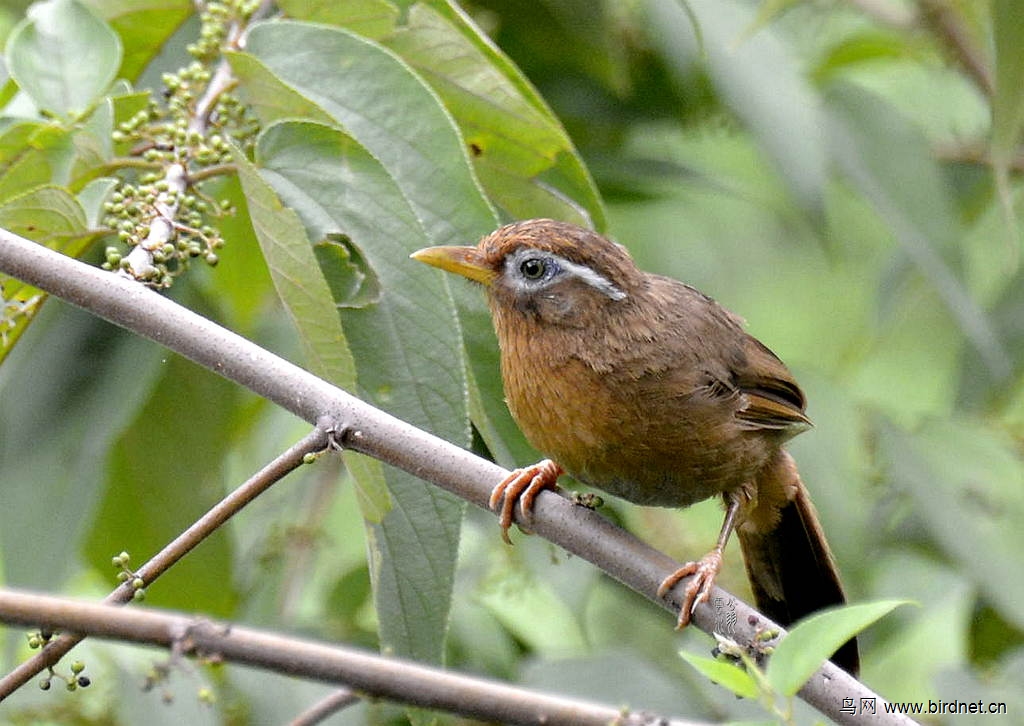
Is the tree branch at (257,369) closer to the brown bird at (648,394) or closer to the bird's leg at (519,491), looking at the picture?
the bird's leg at (519,491)

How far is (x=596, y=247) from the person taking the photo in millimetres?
3322

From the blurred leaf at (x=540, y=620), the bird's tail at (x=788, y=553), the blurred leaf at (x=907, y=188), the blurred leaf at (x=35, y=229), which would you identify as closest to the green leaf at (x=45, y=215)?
the blurred leaf at (x=35, y=229)

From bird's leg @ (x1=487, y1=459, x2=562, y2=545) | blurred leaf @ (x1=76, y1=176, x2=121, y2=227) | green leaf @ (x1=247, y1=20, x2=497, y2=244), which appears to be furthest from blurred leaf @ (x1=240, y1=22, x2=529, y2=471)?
blurred leaf @ (x1=76, y1=176, x2=121, y2=227)

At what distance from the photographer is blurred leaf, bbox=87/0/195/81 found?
3385 mm

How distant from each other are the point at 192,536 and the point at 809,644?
0.94m

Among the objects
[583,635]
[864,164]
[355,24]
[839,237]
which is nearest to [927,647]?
[839,237]

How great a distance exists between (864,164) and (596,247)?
1669 millimetres

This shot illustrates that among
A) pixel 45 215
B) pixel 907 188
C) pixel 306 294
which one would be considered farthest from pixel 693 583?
pixel 907 188

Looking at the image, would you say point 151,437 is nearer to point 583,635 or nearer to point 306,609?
point 583,635

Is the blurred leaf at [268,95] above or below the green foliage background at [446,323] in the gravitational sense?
above

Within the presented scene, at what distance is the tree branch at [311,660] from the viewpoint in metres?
1.41

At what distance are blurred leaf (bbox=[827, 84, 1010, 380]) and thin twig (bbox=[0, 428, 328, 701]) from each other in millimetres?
2604

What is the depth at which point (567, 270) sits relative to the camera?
130 inches

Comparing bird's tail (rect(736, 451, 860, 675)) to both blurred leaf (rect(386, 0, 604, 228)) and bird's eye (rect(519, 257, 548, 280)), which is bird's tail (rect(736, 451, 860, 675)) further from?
blurred leaf (rect(386, 0, 604, 228))
